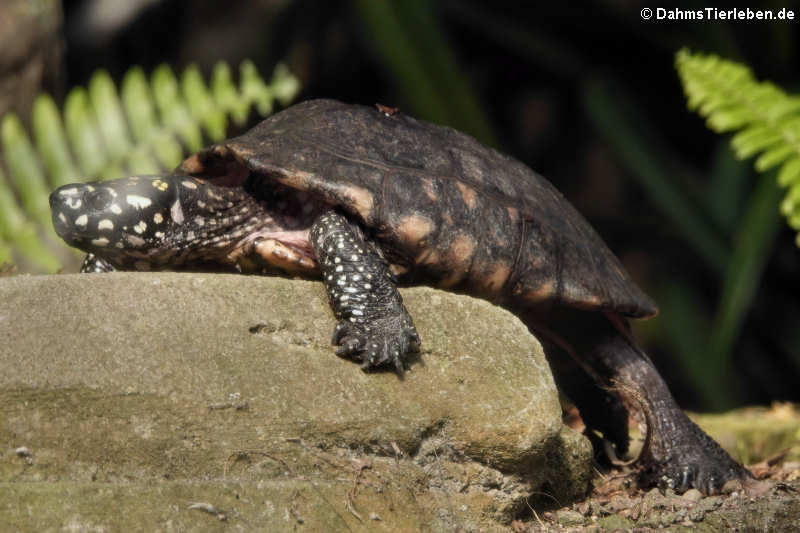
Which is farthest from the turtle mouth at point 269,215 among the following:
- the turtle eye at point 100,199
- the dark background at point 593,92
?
the dark background at point 593,92

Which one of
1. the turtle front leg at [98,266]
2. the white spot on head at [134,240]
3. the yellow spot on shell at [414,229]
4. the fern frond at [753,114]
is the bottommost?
the turtle front leg at [98,266]

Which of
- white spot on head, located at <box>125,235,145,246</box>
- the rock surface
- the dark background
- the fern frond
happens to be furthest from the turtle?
the dark background

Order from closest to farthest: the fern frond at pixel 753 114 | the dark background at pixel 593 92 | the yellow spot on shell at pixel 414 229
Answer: the yellow spot on shell at pixel 414 229, the fern frond at pixel 753 114, the dark background at pixel 593 92

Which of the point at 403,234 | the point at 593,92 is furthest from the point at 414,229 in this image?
the point at 593,92

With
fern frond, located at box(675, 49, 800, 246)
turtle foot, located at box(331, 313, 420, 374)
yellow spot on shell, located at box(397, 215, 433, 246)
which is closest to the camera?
turtle foot, located at box(331, 313, 420, 374)

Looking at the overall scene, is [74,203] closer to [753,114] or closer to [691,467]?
[691,467]

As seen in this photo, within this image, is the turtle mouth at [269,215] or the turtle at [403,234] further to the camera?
the turtle mouth at [269,215]

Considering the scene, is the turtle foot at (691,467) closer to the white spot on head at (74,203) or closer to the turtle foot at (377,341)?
the turtle foot at (377,341)

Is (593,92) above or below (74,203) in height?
above

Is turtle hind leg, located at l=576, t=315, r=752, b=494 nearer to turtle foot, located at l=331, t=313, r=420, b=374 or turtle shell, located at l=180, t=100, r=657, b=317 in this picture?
turtle shell, located at l=180, t=100, r=657, b=317
